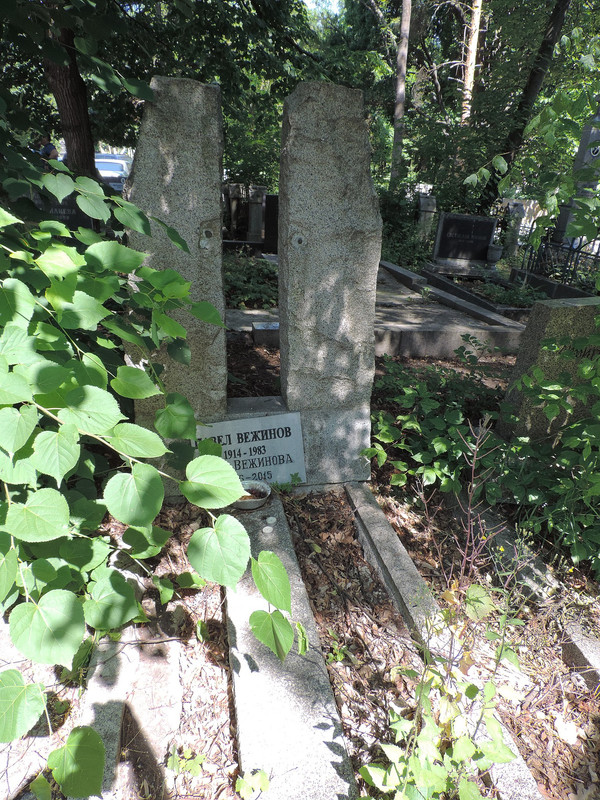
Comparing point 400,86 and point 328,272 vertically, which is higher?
point 400,86

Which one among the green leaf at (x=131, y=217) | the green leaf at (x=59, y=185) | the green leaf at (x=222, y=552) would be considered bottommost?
the green leaf at (x=222, y=552)

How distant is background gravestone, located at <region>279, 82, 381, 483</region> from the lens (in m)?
2.56

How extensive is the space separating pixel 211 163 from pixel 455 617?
2.38m

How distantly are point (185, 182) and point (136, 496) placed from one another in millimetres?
1992

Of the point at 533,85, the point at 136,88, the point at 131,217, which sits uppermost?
the point at 533,85

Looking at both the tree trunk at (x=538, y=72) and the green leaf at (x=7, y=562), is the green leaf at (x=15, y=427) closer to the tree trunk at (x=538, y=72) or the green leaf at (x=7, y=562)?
the green leaf at (x=7, y=562)

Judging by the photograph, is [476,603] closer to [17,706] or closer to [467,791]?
[467,791]

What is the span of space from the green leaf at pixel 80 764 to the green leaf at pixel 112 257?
44.2 inches

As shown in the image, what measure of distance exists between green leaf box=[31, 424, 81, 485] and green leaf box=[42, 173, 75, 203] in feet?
3.14

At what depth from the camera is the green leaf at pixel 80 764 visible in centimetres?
102

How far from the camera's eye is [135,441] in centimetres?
105

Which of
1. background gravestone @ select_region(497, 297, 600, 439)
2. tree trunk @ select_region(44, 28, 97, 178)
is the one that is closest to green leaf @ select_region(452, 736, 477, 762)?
background gravestone @ select_region(497, 297, 600, 439)

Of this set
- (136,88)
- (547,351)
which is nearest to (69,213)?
(136,88)

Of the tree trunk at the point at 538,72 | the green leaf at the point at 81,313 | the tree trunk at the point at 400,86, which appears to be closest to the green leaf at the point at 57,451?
the green leaf at the point at 81,313
